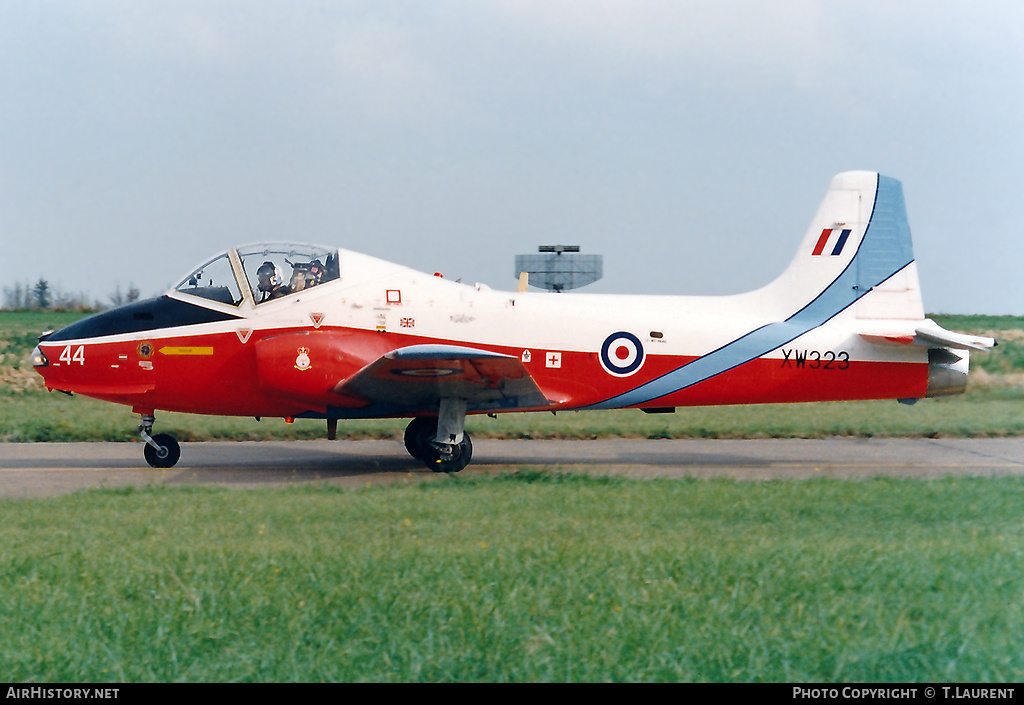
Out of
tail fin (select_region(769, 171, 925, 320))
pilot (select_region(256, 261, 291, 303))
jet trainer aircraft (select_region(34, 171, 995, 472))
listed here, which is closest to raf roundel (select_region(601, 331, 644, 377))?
jet trainer aircraft (select_region(34, 171, 995, 472))

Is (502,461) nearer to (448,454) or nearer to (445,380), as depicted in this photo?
(448,454)

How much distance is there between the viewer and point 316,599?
16.2 feet

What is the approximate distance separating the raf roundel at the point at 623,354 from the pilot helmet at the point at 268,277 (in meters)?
4.37

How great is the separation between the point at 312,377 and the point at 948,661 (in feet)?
27.5

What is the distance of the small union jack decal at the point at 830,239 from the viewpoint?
41.3 feet

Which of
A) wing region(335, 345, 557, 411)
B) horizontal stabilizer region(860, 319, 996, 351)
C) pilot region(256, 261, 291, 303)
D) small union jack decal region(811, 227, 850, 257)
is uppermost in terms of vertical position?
small union jack decal region(811, 227, 850, 257)

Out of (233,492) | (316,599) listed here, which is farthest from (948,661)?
(233,492)

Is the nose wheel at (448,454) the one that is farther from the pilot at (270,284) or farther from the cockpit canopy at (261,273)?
the pilot at (270,284)

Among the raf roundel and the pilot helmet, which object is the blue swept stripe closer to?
the raf roundel

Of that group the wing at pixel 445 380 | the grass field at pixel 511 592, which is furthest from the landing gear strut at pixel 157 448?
the grass field at pixel 511 592

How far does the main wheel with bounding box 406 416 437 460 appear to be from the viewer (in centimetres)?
1241

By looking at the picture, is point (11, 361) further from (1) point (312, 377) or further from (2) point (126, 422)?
(1) point (312, 377)

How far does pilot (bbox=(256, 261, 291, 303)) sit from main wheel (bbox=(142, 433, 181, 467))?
94.8 inches

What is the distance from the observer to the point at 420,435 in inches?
494
